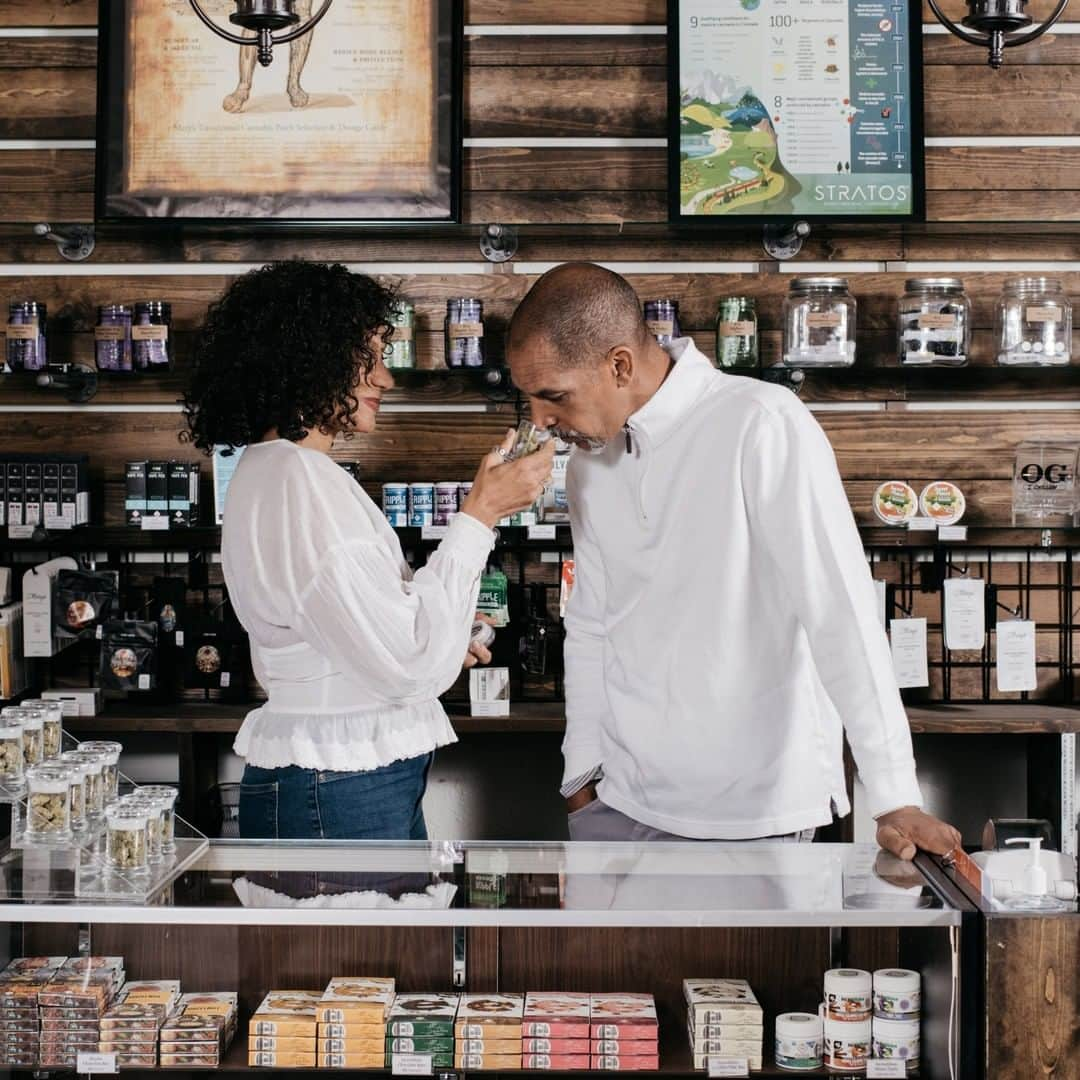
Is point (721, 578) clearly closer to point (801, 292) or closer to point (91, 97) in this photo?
point (801, 292)

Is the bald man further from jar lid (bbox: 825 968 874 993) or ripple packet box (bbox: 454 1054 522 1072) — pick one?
ripple packet box (bbox: 454 1054 522 1072)

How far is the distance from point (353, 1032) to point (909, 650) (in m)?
2.54

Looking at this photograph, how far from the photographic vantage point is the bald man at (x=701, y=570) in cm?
214

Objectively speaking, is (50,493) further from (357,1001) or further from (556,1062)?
(556,1062)

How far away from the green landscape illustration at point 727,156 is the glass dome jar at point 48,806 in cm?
272

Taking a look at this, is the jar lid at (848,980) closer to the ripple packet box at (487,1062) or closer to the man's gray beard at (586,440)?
the ripple packet box at (487,1062)

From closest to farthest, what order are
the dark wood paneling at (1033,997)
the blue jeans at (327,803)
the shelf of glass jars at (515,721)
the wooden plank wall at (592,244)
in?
the dark wood paneling at (1033,997), the blue jeans at (327,803), the shelf of glass jars at (515,721), the wooden plank wall at (592,244)

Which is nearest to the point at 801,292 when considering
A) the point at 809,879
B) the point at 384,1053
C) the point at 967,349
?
the point at 967,349

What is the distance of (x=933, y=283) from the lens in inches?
159

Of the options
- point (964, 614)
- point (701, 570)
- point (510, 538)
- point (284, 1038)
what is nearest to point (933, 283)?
point (964, 614)

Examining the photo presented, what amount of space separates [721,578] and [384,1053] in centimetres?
87

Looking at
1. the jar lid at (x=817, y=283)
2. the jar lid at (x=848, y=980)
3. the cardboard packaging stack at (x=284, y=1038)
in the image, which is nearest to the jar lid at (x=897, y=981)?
the jar lid at (x=848, y=980)

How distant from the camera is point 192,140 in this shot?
13.5ft

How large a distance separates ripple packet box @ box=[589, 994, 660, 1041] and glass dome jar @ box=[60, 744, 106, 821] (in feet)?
2.34
